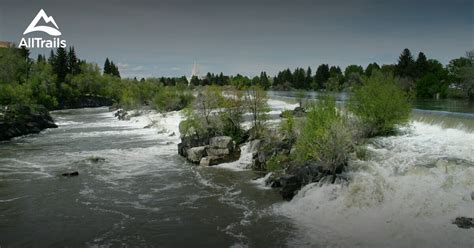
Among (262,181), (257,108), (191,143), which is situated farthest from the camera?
(257,108)

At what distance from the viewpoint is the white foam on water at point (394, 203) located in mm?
16469

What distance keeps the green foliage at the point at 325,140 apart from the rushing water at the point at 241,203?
130cm

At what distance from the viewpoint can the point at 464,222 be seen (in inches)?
667

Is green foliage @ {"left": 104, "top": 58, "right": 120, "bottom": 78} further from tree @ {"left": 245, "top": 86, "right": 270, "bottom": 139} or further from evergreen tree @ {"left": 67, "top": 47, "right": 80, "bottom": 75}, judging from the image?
tree @ {"left": 245, "top": 86, "right": 270, "bottom": 139}

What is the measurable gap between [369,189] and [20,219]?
16533mm

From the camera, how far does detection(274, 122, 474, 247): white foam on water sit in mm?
16469

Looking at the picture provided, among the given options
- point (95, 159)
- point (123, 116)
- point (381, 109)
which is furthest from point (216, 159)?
point (123, 116)

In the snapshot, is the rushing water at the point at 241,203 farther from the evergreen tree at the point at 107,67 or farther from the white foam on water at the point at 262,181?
the evergreen tree at the point at 107,67

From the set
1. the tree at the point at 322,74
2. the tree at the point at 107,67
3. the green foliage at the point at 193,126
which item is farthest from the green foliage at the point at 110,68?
the green foliage at the point at 193,126

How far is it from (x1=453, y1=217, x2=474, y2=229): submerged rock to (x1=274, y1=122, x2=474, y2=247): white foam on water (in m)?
0.25

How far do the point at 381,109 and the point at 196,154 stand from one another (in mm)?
14577

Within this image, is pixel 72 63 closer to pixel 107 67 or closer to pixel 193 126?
pixel 107 67

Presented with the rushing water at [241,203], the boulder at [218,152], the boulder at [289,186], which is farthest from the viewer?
the boulder at [218,152]

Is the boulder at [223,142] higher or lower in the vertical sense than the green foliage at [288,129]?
lower
